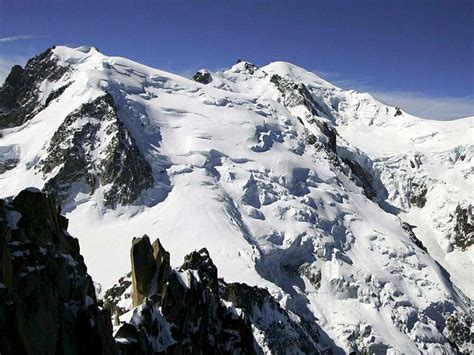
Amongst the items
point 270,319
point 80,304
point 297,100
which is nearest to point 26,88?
point 297,100

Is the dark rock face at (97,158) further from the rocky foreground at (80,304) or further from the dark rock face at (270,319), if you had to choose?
the rocky foreground at (80,304)

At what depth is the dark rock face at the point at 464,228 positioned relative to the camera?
140750 millimetres

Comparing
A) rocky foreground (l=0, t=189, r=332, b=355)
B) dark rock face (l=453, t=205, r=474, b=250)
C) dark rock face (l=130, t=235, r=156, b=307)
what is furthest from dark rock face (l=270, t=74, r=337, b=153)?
dark rock face (l=130, t=235, r=156, b=307)

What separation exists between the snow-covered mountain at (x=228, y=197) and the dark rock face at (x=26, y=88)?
543 mm

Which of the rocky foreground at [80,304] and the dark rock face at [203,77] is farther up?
the dark rock face at [203,77]

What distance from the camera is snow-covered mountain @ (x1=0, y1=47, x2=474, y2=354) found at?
84.6 meters

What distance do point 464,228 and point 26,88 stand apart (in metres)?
122

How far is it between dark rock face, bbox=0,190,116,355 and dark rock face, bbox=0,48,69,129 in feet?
337

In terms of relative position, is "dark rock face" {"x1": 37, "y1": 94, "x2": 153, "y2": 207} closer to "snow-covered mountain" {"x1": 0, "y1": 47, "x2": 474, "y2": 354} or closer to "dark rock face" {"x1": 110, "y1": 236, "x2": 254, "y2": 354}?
"snow-covered mountain" {"x1": 0, "y1": 47, "x2": 474, "y2": 354}

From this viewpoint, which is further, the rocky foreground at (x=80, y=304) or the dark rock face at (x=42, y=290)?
the rocky foreground at (x=80, y=304)

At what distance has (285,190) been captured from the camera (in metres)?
104

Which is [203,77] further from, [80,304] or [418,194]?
[80,304]

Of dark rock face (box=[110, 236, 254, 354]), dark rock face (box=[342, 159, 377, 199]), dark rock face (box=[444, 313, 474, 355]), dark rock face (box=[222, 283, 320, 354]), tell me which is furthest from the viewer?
dark rock face (box=[342, 159, 377, 199])

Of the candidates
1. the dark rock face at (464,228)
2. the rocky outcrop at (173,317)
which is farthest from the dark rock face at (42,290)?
the dark rock face at (464,228)
